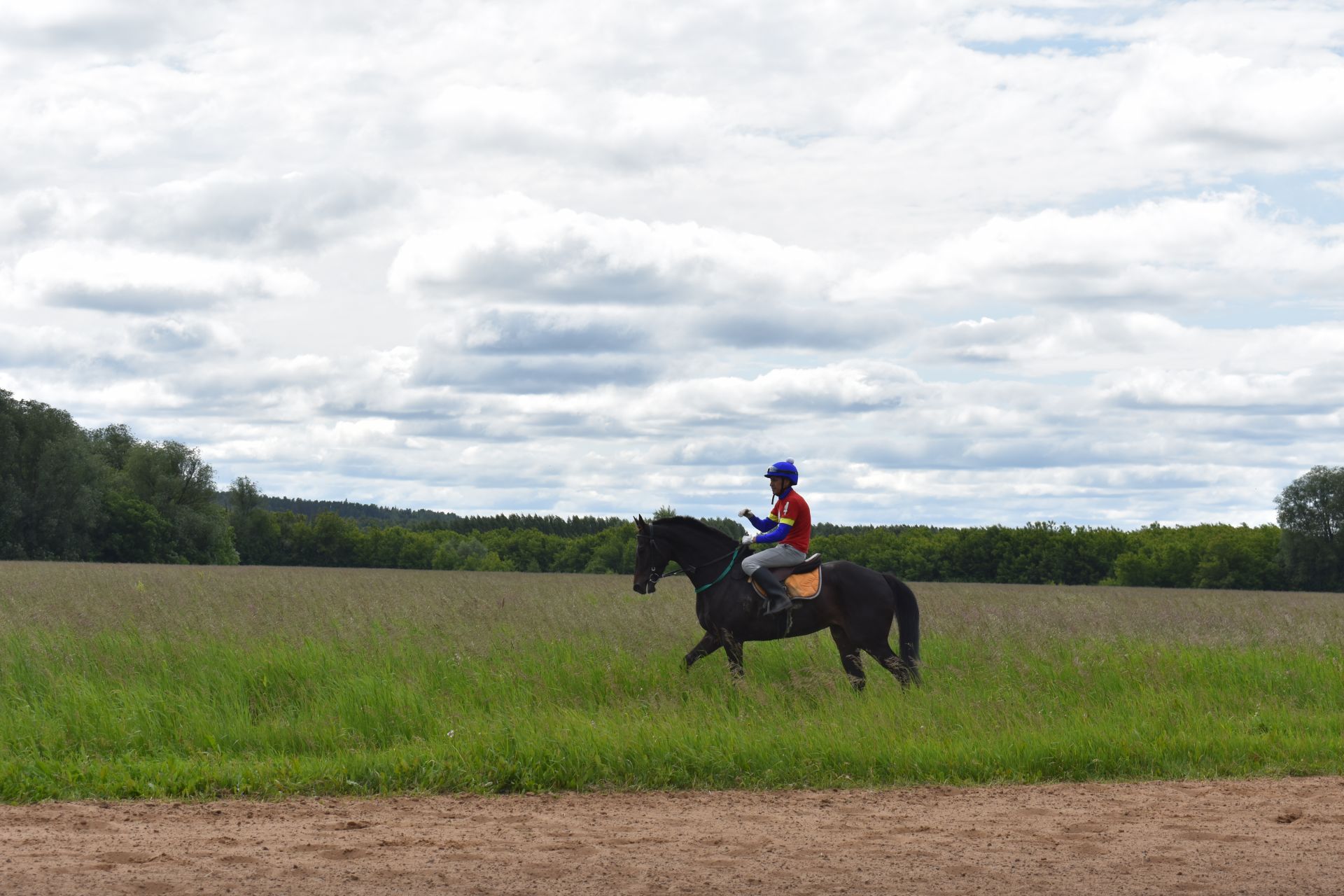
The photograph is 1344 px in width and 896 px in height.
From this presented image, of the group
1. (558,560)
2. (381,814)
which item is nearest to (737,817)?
(381,814)

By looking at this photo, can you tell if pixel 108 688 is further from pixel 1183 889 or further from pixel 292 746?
pixel 1183 889

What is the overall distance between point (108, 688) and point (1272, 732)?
1010 centimetres

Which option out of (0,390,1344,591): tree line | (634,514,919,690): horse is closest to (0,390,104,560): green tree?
(0,390,1344,591): tree line

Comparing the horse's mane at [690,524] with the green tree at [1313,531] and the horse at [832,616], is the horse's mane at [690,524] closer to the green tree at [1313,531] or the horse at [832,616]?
the horse at [832,616]

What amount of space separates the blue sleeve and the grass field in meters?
1.37

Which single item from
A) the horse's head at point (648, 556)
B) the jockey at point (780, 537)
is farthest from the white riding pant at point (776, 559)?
the horse's head at point (648, 556)

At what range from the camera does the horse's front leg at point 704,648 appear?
12891mm

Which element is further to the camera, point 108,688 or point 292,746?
point 108,688

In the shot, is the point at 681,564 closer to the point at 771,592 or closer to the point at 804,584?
the point at 771,592

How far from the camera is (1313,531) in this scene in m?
76.1

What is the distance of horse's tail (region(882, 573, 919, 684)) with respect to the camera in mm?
13125

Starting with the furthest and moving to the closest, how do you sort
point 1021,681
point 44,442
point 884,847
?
point 44,442, point 1021,681, point 884,847

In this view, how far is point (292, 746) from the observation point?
33.6 feet

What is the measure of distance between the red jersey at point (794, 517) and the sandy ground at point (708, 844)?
442cm
